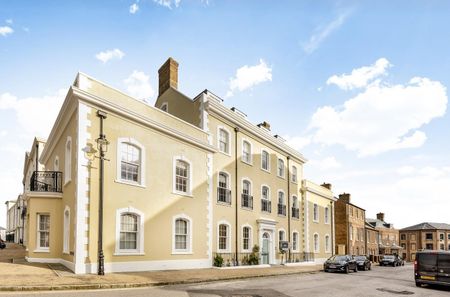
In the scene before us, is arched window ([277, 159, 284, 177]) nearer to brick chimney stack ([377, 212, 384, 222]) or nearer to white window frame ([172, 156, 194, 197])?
white window frame ([172, 156, 194, 197])

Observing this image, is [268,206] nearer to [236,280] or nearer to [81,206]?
[236,280]

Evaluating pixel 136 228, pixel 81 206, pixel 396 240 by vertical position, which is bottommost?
pixel 396 240

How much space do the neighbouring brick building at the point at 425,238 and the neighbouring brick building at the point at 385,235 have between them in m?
16.9

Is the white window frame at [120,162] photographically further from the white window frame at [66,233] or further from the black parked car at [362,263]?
the black parked car at [362,263]

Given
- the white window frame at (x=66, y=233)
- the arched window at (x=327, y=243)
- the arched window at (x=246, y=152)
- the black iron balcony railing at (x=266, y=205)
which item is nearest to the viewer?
the white window frame at (x=66, y=233)

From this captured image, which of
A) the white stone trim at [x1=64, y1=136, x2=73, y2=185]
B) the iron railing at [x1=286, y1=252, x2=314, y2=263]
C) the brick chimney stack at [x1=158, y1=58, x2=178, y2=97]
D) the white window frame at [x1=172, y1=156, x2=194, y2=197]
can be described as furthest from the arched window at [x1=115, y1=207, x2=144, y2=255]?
the iron railing at [x1=286, y1=252, x2=314, y2=263]

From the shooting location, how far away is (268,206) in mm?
28656

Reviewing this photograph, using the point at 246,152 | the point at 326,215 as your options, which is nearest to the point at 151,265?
the point at 246,152

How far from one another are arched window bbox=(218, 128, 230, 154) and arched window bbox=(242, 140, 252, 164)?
2060 mm

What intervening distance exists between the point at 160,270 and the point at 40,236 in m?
5.90

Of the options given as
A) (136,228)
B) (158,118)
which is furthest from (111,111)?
(136,228)

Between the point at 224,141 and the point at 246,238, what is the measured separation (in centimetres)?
694

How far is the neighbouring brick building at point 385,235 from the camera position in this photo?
76625mm

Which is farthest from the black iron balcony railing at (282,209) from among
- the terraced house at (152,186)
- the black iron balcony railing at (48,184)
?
the black iron balcony railing at (48,184)
